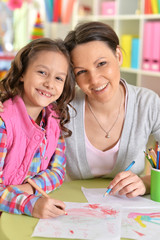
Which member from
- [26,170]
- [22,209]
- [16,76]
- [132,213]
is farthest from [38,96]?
[132,213]

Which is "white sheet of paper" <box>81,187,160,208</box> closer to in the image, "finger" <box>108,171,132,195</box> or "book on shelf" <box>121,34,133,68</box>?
"finger" <box>108,171,132,195</box>

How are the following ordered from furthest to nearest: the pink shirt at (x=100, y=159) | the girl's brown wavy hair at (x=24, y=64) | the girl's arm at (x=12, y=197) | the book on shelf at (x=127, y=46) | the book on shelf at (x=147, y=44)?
the book on shelf at (x=127, y=46)
the book on shelf at (x=147, y=44)
the pink shirt at (x=100, y=159)
the girl's brown wavy hair at (x=24, y=64)
the girl's arm at (x=12, y=197)

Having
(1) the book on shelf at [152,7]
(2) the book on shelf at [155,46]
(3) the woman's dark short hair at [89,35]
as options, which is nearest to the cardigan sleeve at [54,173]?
(3) the woman's dark short hair at [89,35]

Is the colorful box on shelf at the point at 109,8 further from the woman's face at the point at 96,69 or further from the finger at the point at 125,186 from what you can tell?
the finger at the point at 125,186

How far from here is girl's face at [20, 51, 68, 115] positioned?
1215 millimetres

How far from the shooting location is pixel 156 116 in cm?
138

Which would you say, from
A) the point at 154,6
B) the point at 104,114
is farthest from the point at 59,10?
the point at 104,114

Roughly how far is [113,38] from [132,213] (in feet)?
2.28

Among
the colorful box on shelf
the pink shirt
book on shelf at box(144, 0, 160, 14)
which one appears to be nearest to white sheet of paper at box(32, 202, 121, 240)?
the pink shirt

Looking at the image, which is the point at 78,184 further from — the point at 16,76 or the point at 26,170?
the point at 16,76

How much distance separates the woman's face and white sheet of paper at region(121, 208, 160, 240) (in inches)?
19.8

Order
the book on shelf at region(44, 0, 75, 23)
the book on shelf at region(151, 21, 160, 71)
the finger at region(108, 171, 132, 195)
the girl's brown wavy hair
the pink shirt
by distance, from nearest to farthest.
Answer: the finger at region(108, 171, 132, 195) → the girl's brown wavy hair → the pink shirt → the book on shelf at region(151, 21, 160, 71) → the book on shelf at region(44, 0, 75, 23)

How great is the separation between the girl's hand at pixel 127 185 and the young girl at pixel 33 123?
0.21 metres

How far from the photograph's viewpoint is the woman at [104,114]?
1328 mm
